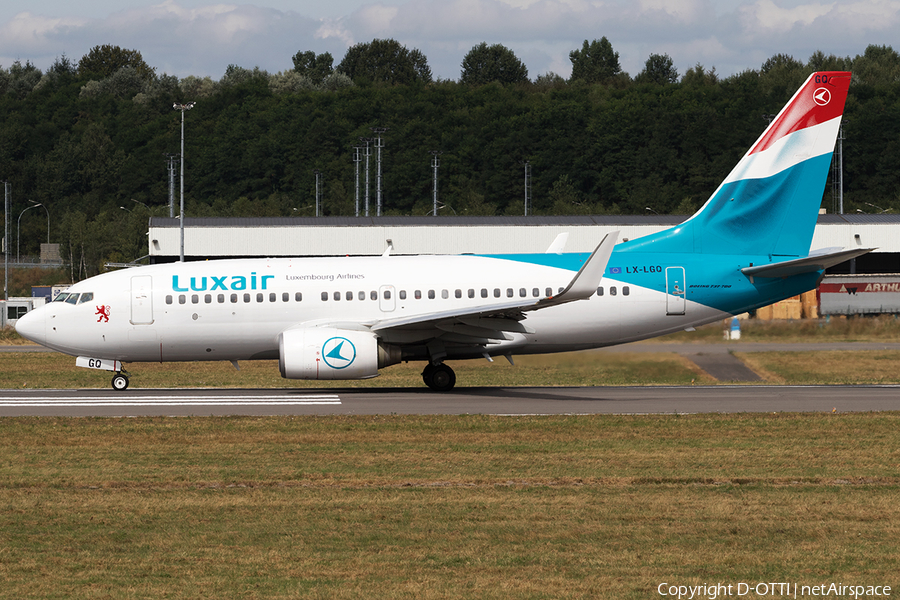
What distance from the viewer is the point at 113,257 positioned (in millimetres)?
110312

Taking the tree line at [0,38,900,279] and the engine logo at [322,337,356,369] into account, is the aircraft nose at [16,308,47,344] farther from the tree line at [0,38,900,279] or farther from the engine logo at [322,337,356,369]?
the tree line at [0,38,900,279]

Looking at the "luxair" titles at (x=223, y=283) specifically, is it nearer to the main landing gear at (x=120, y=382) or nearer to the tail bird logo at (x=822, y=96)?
the main landing gear at (x=120, y=382)

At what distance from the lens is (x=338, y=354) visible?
2755 centimetres

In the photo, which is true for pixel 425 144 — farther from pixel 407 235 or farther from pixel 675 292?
pixel 675 292

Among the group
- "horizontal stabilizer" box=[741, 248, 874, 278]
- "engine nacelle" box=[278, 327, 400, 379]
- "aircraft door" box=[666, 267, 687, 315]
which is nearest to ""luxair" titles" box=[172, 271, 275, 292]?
"engine nacelle" box=[278, 327, 400, 379]

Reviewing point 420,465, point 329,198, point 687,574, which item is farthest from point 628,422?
point 329,198

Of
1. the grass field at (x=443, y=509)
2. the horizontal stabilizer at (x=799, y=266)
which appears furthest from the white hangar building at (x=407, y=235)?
the grass field at (x=443, y=509)

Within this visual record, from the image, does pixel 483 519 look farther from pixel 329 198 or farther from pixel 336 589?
pixel 329 198

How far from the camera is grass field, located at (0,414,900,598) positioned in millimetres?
10531

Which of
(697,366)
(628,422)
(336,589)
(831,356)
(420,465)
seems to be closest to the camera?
(336,589)

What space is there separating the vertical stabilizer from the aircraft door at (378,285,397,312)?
23.8 ft

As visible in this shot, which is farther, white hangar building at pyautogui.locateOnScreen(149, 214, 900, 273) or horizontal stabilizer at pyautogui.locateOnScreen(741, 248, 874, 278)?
white hangar building at pyautogui.locateOnScreen(149, 214, 900, 273)

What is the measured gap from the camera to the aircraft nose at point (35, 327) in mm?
29969

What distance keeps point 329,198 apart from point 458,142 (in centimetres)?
2159
